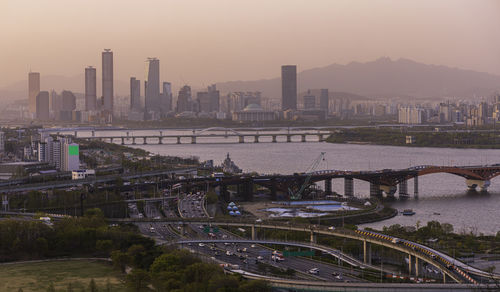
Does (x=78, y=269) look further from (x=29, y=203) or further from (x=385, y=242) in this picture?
Result: (x=29, y=203)

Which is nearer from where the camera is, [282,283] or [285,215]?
Answer: [282,283]

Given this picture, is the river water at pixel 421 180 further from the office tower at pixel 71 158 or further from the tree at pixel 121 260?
the tree at pixel 121 260

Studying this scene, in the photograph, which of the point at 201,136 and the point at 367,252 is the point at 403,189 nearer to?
the point at 367,252

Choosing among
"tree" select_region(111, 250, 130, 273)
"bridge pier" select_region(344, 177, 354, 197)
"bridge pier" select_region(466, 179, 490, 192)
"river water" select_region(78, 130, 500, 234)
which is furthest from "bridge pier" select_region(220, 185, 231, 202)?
"tree" select_region(111, 250, 130, 273)

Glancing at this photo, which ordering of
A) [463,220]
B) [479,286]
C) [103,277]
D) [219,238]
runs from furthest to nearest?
[463,220], [219,238], [103,277], [479,286]

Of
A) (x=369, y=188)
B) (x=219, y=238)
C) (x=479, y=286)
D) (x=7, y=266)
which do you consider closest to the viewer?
(x=479, y=286)

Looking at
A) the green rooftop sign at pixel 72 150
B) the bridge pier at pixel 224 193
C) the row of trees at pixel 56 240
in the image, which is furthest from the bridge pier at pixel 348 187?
the green rooftop sign at pixel 72 150

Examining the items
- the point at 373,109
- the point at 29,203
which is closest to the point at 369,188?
the point at 29,203

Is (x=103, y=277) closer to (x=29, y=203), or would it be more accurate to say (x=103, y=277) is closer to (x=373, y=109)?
(x=29, y=203)
